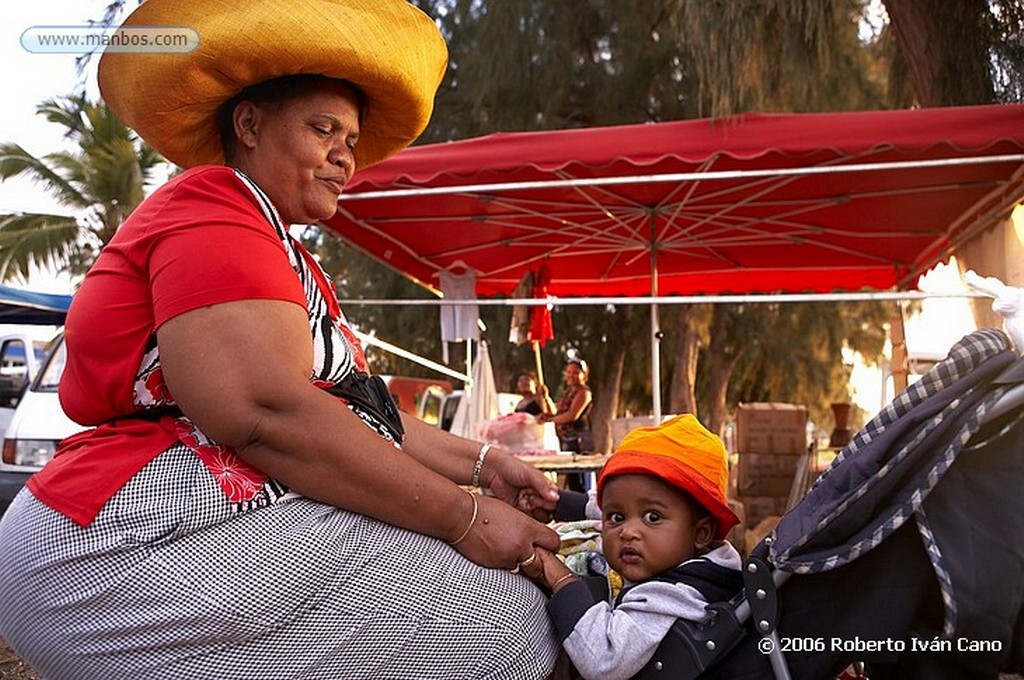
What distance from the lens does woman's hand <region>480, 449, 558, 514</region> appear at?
234cm

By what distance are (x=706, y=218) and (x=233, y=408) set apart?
238 inches

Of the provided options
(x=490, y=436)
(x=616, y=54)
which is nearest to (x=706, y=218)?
(x=490, y=436)

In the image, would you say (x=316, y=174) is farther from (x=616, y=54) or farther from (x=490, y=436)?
(x=616, y=54)

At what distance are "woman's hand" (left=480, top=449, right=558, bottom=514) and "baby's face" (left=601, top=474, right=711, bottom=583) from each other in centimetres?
29

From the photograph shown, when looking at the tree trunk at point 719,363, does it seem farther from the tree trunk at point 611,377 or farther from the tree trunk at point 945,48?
the tree trunk at point 945,48

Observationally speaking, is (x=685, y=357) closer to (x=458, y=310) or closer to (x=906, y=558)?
(x=458, y=310)

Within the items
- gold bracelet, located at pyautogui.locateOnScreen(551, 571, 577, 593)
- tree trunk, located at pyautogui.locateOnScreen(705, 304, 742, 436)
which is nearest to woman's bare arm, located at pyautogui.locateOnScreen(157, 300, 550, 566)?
gold bracelet, located at pyautogui.locateOnScreen(551, 571, 577, 593)

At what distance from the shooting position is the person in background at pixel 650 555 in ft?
5.64

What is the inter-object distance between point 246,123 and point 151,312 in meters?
0.50

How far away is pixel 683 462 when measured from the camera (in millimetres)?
2049

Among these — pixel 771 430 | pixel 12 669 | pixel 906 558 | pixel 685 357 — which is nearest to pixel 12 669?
pixel 12 669

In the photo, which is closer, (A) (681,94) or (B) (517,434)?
(B) (517,434)

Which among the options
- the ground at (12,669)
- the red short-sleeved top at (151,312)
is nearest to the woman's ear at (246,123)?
the red short-sleeved top at (151,312)

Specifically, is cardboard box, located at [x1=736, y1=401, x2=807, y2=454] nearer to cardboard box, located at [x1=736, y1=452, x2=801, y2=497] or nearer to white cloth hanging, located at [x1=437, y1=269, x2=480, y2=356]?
cardboard box, located at [x1=736, y1=452, x2=801, y2=497]
